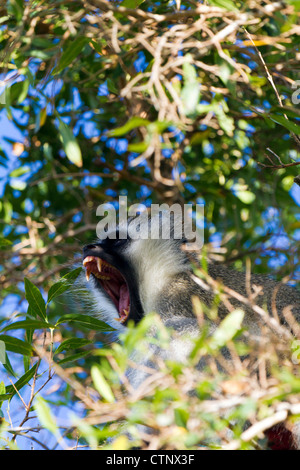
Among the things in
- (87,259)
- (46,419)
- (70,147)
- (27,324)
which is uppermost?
(70,147)

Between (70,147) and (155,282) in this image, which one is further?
(155,282)

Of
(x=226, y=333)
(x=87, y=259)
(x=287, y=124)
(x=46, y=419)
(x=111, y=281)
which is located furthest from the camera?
(x=111, y=281)

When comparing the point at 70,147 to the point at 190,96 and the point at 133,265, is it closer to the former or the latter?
the point at 190,96

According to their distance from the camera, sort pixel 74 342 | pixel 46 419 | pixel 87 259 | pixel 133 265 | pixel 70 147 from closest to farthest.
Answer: pixel 46 419 → pixel 70 147 → pixel 74 342 → pixel 87 259 → pixel 133 265

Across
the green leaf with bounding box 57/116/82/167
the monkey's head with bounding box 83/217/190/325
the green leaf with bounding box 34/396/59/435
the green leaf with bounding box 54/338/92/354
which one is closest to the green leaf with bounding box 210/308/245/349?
the green leaf with bounding box 34/396/59/435

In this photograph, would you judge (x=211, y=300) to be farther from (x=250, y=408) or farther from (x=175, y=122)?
(x=250, y=408)

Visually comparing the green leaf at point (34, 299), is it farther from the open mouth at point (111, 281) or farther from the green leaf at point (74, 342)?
the open mouth at point (111, 281)

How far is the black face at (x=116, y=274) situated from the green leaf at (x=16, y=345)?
59cm

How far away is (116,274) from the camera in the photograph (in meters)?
2.96

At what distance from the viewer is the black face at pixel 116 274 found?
2.80 m

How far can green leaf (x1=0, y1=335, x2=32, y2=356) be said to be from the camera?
88.5 inches

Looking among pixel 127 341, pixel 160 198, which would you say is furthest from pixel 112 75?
pixel 127 341

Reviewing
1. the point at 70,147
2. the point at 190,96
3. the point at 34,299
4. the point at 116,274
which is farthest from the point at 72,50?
the point at 116,274

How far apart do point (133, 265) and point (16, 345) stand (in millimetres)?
802
